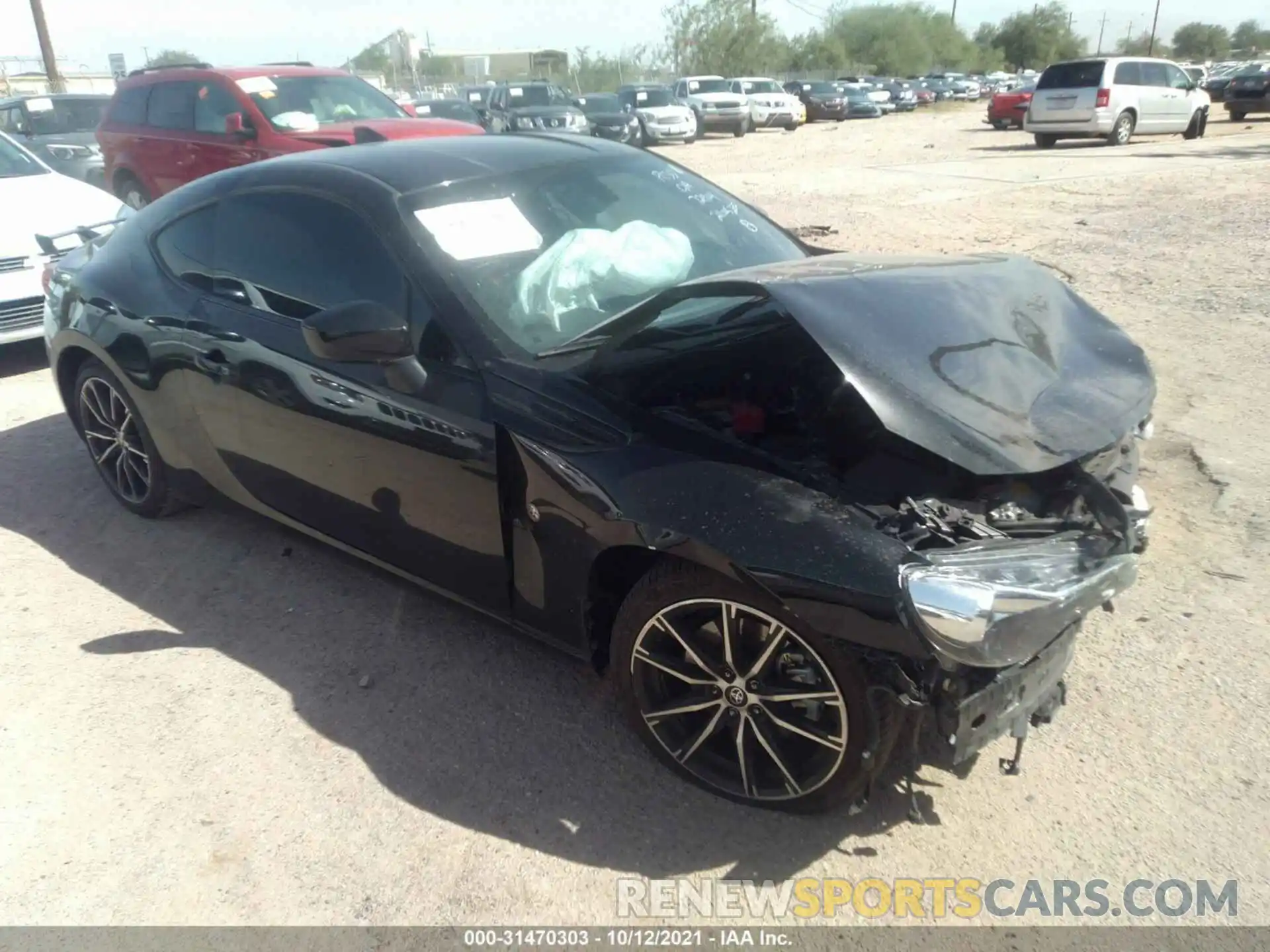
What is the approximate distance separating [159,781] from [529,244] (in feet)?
6.53

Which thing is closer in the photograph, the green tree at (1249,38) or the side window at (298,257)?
the side window at (298,257)

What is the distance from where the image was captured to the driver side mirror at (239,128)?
379 inches

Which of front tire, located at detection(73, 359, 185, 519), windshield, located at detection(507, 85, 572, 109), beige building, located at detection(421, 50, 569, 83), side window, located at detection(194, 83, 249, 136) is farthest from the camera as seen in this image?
beige building, located at detection(421, 50, 569, 83)

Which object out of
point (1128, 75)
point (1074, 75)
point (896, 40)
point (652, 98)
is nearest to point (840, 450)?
point (1074, 75)

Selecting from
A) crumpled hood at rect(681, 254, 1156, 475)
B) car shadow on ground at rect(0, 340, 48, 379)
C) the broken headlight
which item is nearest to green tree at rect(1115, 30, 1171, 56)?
car shadow on ground at rect(0, 340, 48, 379)

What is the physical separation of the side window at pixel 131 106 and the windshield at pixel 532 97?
12.6 metres

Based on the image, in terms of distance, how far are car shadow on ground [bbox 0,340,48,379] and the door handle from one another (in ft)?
13.0

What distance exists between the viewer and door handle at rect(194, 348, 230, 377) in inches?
141

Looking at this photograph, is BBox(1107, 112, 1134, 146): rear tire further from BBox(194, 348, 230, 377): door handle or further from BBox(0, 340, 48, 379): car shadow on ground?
BBox(194, 348, 230, 377): door handle

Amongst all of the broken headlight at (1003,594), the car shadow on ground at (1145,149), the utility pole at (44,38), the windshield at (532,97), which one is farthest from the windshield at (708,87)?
the broken headlight at (1003,594)

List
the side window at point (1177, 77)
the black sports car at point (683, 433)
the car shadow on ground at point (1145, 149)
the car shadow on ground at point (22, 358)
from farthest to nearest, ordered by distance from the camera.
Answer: the side window at point (1177, 77) < the car shadow on ground at point (1145, 149) < the car shadow on ground at point (22, 358) < the black sports car at point (683, 433)

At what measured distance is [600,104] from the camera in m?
24.8

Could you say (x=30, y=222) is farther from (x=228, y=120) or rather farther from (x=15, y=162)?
(x=228, y=120)

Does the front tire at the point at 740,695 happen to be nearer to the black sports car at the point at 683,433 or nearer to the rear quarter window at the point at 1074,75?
the black sports car at the point at 683,433
